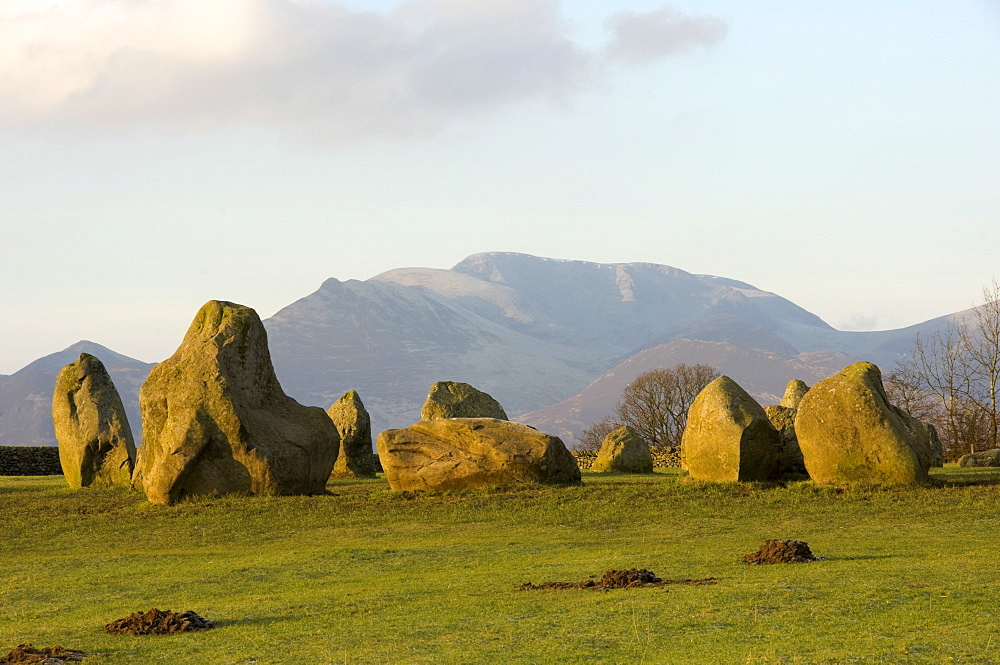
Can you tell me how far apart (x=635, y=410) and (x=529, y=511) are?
5751cm

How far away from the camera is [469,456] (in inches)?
1055

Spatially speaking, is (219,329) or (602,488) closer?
(602,488)

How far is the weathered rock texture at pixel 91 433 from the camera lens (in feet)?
108

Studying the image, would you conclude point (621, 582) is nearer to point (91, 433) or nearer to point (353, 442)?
point (91, 433)

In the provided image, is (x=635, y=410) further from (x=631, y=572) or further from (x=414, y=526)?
(x=631, y=572)

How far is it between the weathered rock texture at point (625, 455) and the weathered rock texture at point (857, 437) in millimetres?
12826

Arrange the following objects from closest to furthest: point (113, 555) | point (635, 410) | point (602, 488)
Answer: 1. point (113, 555)
2. point (602, 488)
3. point (635, 410)

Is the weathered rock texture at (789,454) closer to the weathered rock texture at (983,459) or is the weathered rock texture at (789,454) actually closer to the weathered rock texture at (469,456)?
the weathered rock texture at (469,456)

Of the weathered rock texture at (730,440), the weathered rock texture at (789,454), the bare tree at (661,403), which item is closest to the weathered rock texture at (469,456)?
the weathered rock texture at (730,440)

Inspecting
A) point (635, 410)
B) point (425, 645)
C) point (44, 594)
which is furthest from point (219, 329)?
point (635, 410)

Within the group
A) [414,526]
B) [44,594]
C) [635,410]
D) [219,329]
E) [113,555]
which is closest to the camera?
[44,594]

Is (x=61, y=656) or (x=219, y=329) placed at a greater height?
(x=219, y=329)

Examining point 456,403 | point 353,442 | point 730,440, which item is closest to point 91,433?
point 353,442

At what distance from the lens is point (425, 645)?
1032 centimetres
